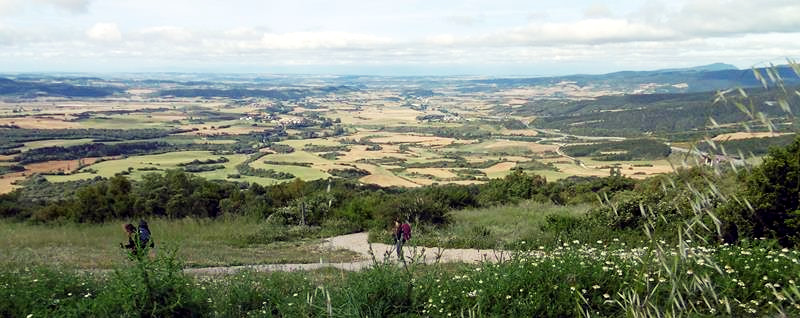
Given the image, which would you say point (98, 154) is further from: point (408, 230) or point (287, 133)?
point (408, 230)

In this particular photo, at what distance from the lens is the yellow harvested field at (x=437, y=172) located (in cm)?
4734

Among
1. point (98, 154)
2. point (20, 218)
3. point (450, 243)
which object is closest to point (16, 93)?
point (98, 154)

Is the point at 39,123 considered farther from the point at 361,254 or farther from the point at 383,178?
the point at 361,254

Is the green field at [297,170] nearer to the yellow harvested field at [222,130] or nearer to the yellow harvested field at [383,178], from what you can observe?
the yellow harvested field at [383,178]

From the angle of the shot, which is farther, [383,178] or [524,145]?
[524,145]

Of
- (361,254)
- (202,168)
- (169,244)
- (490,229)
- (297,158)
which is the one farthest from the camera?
(297,158)

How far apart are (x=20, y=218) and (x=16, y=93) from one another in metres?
145

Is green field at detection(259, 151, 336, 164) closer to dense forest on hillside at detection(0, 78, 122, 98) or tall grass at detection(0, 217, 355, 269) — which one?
tall grass at detection(0, 217, 355, 269)

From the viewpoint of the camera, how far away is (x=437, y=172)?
50188 millimetres

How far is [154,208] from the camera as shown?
20234mm

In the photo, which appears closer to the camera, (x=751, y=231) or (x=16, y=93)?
(x=751, y=231)

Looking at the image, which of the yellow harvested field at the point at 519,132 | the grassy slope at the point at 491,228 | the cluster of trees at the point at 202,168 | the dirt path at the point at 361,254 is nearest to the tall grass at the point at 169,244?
the dirt path at the point at 361,254

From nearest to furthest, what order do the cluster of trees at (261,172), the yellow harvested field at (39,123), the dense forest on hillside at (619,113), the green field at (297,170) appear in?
the cluster of trees at (261,172) < the green field at (297,170) < the yellow harvested field at (39,123) < the dense forest on hillside at (619,113)

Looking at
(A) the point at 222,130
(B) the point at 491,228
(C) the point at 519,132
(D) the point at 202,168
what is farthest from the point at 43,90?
(B) the point at 491,228
